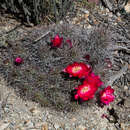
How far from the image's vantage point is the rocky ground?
2379 millimetres

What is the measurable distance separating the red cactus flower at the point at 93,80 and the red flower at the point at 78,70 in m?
0.04

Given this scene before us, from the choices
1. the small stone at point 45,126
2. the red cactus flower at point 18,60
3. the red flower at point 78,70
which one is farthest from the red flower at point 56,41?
the small stone at point 45,126

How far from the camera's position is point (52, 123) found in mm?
2410

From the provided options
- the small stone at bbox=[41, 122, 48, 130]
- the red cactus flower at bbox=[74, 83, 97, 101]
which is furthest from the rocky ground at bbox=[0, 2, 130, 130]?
the red cactus flower at bbox=[74, 83, 97, 101]

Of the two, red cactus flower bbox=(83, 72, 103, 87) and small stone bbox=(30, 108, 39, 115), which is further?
small stone bbox=(30, 108, 39, 115)

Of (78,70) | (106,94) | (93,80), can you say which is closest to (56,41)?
(78,70)

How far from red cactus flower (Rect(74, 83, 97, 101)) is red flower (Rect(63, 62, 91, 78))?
0.33 ft

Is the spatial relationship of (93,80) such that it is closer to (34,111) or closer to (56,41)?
Answer: (56,41)

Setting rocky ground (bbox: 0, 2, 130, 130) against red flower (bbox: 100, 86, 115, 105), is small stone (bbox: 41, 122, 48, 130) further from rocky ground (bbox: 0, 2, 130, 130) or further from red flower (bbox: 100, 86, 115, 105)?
red flower (bbox: 100, 86, 115, 105)

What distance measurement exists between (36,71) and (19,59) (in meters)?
0.20

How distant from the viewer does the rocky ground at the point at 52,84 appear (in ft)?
7.80

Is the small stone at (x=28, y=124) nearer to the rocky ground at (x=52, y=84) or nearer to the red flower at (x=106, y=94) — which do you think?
the rocky ground at (x=52, y=84)

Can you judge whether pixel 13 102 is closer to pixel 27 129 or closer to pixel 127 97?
pixel 27 129

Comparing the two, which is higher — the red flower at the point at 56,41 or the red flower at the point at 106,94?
the red flower at the point at 56,41
